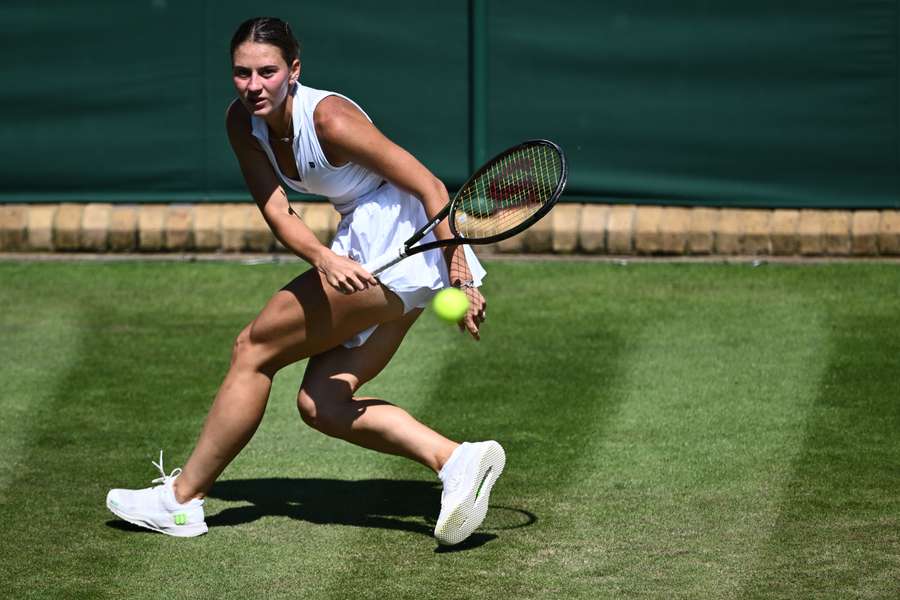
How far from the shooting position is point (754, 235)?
9.73 meters

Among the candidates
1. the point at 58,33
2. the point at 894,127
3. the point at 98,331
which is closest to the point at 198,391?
the point at 98,331

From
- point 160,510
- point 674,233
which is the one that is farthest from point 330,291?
point 674,233

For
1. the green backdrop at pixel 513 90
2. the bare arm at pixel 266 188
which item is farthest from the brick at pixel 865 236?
the bare arm at pixel 266 188

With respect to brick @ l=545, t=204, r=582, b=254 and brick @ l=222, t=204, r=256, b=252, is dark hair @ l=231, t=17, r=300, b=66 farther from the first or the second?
brick @ l=222, t=204, r=256, b=252

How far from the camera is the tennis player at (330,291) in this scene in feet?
16.1

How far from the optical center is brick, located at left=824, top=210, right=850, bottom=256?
9.69 metres

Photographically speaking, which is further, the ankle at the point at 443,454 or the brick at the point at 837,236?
the brick at the point at 837,236

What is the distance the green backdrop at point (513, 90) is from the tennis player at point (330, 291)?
4.89 meters

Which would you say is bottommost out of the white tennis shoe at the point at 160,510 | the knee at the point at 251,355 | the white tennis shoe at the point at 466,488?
the white tennis shoe at the point at 160,510

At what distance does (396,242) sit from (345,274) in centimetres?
33

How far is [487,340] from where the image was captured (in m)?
7.93

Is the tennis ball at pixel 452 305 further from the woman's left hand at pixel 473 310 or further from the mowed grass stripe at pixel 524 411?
the mowed grass stripe at pixel 524 411

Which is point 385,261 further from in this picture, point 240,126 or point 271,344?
point 240,126

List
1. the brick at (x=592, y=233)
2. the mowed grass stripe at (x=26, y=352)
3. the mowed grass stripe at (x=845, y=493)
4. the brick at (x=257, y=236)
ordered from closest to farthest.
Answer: the mowed grass stripe at (x=845, y=493)
the mowed grass stripe at (x=26, y=352)
the brick at (x=592, y=233)
the brick at (x=257, y=236)
